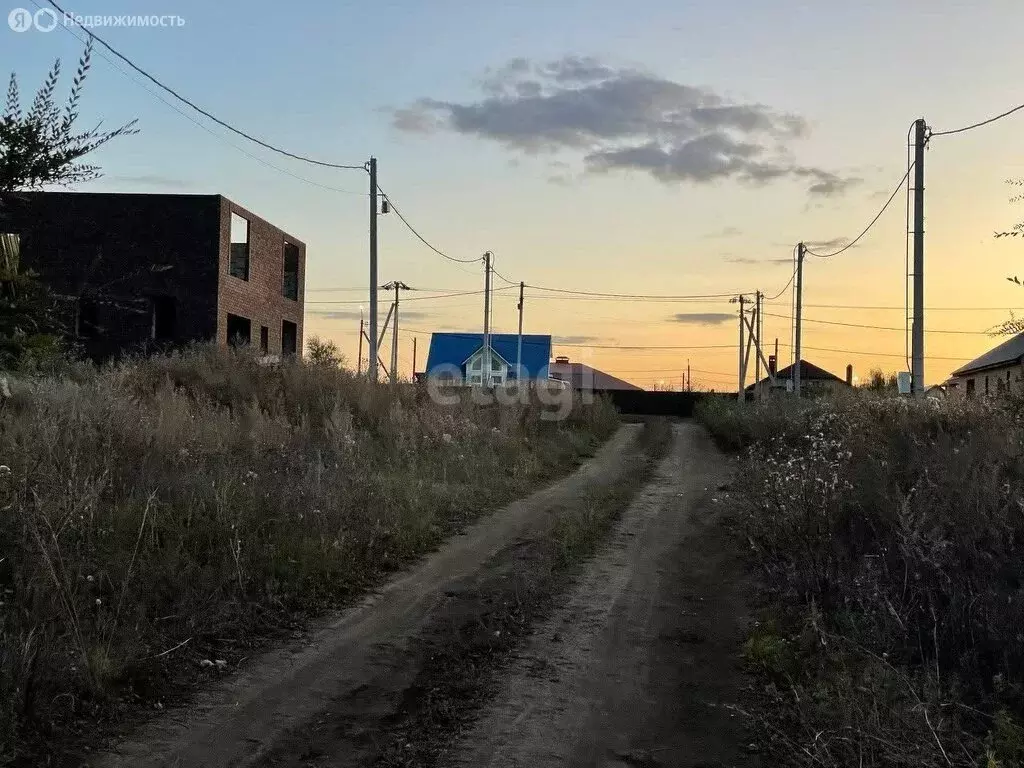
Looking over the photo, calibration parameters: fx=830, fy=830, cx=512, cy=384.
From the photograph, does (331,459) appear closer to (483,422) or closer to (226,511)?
(226,511)

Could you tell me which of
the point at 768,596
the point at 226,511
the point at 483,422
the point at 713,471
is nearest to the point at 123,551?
the point at 226,511

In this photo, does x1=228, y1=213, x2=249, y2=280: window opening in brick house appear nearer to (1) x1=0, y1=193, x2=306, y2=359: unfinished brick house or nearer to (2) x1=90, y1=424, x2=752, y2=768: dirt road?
(1) x1=0, y1=193, x2=306, y2=359: unfinished brick house

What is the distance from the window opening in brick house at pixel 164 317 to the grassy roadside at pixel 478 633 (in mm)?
21545

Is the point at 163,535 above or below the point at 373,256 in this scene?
below

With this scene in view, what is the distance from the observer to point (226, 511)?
6.89 metres

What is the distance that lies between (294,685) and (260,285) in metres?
28.5

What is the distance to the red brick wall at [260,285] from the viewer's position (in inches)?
1102

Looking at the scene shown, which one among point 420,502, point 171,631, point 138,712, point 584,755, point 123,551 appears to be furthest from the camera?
point 420,502

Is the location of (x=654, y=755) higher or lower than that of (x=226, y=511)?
lower

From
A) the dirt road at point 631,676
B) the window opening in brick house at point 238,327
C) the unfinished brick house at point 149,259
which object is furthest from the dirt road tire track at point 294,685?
the window opening in brick house at point 238,327

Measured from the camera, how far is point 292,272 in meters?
36.2

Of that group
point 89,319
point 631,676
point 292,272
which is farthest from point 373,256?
point 631,676

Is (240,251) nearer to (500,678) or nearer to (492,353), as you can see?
(500,678)

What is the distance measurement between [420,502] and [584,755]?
5.94 m
